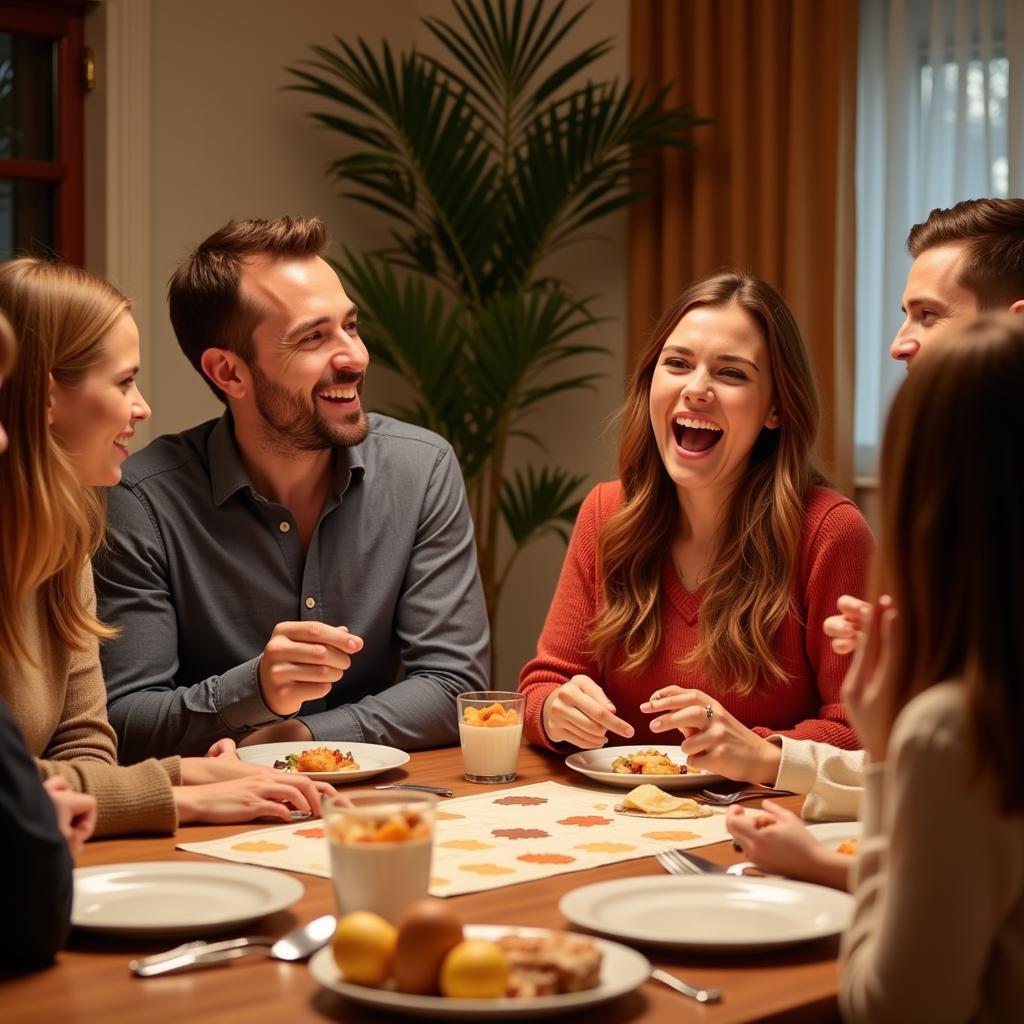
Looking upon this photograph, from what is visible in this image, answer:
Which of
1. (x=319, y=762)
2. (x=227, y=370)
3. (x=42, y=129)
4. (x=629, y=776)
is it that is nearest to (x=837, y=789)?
(x=629, y=776)

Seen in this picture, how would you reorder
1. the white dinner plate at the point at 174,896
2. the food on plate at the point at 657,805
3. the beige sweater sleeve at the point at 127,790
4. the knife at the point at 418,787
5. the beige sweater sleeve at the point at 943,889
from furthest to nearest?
the knife at the point at 418,787, the food on plate at the point at 657,805, the beige sweater sleeve at the point at 127,790, the white dinner plate at the point at 174,896, the beige sweater sleeve at the point at 943,889

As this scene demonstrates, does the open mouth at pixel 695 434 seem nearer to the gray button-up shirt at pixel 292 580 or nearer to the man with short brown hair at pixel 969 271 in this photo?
the man with short brown hair at pixel 969 271

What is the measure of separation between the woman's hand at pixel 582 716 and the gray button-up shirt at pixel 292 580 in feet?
0.94

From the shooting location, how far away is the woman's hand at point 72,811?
4.49 feet

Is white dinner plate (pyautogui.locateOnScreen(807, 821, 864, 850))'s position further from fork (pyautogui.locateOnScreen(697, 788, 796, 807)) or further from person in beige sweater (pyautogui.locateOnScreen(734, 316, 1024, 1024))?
person in beige sweater (pyautogui.locateOnScreen(734, 316, 1024, 1024))

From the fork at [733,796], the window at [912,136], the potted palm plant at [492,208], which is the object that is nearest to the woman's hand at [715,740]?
the fork at [733,796]

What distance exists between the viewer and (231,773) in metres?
1.95

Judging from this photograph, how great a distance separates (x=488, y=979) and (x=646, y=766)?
91 cm

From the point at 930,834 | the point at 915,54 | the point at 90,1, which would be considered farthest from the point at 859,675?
the point at 90,1

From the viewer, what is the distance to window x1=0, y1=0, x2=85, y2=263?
14.6ft

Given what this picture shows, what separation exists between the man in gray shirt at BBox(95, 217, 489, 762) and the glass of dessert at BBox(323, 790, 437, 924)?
99 centimetres

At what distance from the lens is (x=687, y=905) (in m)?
1.39

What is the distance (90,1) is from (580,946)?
13.4 feet

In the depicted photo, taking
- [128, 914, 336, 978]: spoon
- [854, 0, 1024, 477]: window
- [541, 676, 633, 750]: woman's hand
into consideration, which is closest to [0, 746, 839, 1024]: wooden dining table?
[128, 914, 336, 978]: spoon
